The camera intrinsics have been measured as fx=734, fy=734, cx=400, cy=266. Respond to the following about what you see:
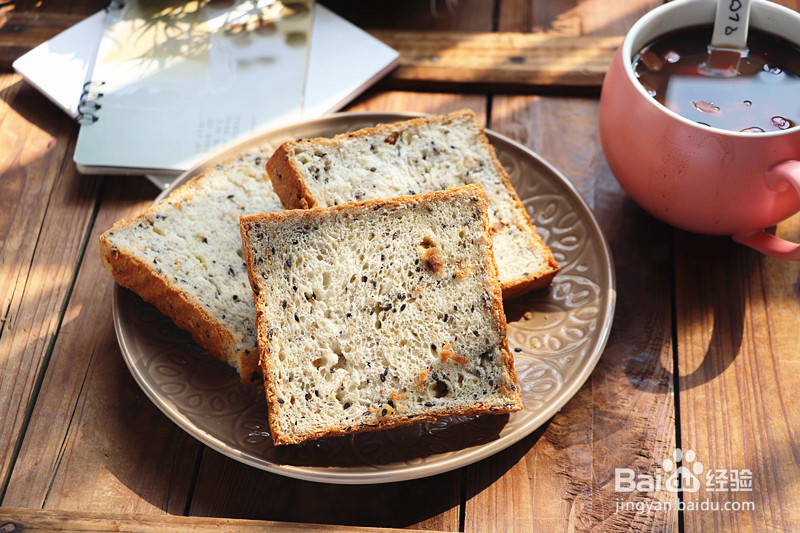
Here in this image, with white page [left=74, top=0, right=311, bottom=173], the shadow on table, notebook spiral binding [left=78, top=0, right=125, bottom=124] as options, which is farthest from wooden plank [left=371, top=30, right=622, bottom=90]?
notebook spiral binding [left=78, top=0, right=125, bottom=124]

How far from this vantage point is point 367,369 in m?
1.48

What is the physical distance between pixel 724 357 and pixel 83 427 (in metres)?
1.44

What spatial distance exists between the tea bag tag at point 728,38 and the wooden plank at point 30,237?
162cm

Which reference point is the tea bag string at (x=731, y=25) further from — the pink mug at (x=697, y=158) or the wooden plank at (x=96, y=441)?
the wooden plank at (x=96, y=441)

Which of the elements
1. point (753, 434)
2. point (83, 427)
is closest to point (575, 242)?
point (753, 434)

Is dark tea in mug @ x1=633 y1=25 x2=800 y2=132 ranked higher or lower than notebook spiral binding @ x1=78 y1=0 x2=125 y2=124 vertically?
higher

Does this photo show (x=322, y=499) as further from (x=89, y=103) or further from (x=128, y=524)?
(x=89, y=103)

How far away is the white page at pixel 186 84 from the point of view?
2037 millimetres

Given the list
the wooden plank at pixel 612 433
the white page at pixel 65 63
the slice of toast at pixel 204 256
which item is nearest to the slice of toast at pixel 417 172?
the slice of toast at pixel 204 256

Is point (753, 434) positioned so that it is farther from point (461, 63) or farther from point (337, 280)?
point (461, 63)

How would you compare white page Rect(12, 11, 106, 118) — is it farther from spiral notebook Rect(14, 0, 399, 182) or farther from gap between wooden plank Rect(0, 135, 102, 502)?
gap between wooden plank Rect(0, 135, 102, 502)

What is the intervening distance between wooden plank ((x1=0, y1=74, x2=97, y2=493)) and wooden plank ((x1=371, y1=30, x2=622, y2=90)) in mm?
997

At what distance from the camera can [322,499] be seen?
1486mm

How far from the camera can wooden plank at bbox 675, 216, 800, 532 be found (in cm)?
148
